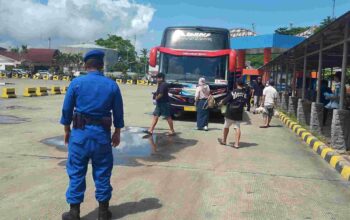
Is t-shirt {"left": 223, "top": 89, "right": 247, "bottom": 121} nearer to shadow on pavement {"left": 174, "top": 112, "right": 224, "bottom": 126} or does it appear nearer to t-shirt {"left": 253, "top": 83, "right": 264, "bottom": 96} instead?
shadow on pavement {"left": 174, "top": 112, "right": 224, "bottom": 126}

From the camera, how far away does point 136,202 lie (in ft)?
18.9

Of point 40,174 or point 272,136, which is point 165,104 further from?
point 40,174

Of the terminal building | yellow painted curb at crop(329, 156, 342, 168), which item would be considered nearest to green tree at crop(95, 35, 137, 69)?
the terminal building

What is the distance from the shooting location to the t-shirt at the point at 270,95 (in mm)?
15148

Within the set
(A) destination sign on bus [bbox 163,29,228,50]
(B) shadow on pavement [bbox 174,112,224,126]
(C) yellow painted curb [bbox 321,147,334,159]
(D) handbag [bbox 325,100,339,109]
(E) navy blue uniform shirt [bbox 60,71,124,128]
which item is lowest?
(B) shadow on pavement [bbox 174,112,224,126]

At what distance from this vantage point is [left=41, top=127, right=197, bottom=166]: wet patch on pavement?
866 cm

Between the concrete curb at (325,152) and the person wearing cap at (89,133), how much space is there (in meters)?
4.59

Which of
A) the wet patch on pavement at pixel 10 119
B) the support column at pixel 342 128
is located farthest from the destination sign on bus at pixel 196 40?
the support column at pixel 342 128

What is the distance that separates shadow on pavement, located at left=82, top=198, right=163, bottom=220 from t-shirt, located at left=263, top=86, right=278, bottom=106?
32.7ft

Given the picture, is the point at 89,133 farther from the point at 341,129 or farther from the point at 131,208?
the point at 341,129

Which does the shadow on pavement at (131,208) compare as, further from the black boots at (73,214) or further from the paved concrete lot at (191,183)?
the black boots at (73,214)

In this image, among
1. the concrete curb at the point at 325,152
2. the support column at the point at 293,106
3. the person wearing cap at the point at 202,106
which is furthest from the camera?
the support column at the point at 293,106

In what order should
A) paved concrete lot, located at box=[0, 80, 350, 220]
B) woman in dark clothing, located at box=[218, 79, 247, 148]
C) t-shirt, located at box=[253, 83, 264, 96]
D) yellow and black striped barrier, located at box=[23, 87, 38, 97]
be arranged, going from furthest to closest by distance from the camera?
1. yellow and black striped barrier, located at box=[23, 87, 38, 97]
2. t-shirt, located at box=[253, 83, 264, 96]
3. woman in dark clothing, located at box=[218, 79, 247, 148]
4. paved concrete lot, located at box=[0, 80, 350, 220]

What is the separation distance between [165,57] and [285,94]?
32.0 feet
